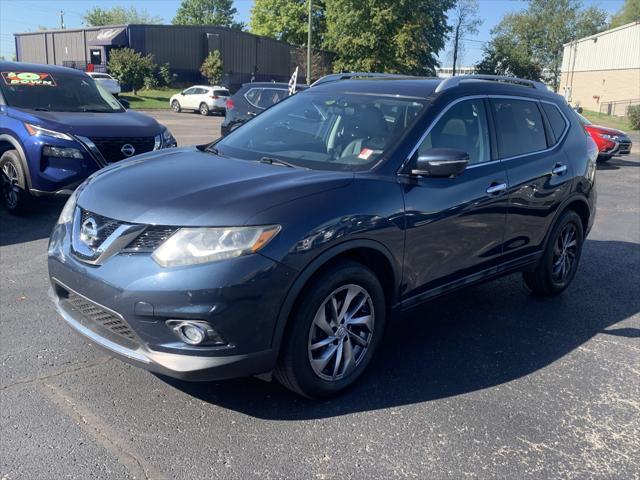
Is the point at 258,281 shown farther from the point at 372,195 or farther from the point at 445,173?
the point at 445,173

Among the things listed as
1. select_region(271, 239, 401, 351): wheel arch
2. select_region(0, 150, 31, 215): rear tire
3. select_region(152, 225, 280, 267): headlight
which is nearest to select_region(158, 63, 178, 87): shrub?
select_region(0, 150, 31, 215): rear tire

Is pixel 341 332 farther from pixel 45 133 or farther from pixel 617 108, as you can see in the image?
pixel 617 108

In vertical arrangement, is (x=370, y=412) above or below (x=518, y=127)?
below

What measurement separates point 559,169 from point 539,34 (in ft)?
242

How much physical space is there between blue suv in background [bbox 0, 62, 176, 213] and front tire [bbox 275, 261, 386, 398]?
4.49 metres

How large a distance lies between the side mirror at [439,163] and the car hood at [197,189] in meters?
0.46

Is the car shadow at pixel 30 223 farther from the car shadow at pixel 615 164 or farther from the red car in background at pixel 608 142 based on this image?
the car shadow at pixel 615 164

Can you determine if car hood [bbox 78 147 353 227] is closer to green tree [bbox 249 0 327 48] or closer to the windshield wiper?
the windshield wiper

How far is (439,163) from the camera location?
3518mm

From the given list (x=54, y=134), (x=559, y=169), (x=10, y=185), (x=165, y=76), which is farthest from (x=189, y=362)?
(x=165, y=76)

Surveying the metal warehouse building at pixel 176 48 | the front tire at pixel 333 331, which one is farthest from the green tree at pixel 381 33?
the front tire at pixel 333 331

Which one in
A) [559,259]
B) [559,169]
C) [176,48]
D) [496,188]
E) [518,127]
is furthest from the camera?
[176,48]

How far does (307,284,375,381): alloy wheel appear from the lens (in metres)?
3.24

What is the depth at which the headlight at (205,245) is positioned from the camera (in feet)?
9.24
